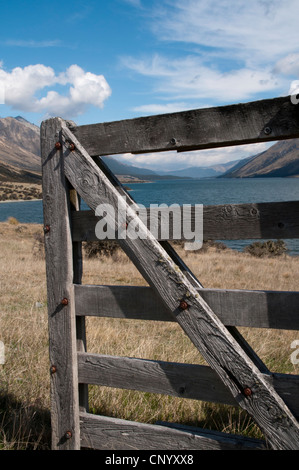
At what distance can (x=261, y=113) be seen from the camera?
2240 mm

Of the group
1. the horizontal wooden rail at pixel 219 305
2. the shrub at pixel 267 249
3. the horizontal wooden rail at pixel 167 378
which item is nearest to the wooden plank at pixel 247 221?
the horizontal wooden rail at pixel 219 305

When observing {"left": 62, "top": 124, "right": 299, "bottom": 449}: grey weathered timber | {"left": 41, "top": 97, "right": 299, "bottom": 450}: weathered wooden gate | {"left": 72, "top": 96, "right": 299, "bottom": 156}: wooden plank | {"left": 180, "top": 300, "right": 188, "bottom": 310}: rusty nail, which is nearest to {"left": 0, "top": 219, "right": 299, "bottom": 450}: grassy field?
{"left": 41, "top": 97, "right": 299, "bottom": 450}: weathered wooden gate

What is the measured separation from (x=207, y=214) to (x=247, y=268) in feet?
39.7

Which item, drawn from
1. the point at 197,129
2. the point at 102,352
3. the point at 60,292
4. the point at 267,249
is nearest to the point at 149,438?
the point at 60,292

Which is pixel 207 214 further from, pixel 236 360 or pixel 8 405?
pixel 8 405

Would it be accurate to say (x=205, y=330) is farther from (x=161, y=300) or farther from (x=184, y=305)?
(x=161, y=300)

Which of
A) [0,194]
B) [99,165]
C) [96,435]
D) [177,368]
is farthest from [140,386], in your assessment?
[0,194]

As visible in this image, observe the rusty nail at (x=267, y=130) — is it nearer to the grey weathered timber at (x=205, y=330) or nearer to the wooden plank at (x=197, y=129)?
the wooden plank at (x=197, y=129)

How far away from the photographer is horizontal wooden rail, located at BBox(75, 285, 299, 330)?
2.26 meters

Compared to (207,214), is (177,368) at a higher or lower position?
lower

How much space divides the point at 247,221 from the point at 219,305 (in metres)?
0.52

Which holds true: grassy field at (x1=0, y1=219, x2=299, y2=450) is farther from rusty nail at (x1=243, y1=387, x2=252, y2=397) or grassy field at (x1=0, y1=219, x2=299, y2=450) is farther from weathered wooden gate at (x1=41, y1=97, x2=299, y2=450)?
rusty nail at (x1=243, y1=387, x2=252, y2=397)

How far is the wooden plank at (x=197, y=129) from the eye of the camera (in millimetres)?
2207

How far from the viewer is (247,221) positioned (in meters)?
2.34
